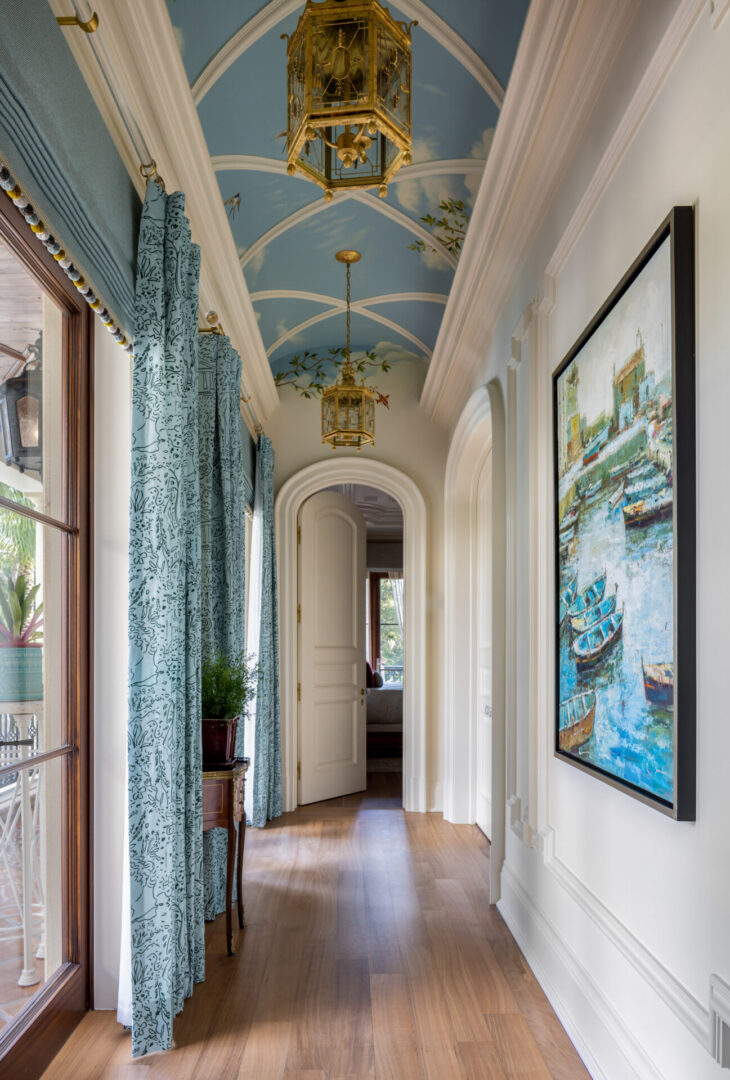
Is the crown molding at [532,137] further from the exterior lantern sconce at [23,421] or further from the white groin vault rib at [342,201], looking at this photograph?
the exterior lantern sconce at [23,421]

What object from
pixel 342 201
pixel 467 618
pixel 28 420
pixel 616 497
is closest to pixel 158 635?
pixel 28 420

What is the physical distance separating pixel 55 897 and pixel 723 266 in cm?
249

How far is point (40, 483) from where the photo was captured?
2.43 m

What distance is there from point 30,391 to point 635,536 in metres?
1.70

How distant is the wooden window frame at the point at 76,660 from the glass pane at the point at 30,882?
7 centimetres

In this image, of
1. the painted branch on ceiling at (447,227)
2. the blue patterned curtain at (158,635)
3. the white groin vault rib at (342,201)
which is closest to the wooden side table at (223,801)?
the blue patterned curtain at (158,635)

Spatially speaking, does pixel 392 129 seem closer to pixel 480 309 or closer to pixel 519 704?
pixel 519 704

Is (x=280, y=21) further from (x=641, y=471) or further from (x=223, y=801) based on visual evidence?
(x=223, y=801)

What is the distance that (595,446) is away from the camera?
7.93ft

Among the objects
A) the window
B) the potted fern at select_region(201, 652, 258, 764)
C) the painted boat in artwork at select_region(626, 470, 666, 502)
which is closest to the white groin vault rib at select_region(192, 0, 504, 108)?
the painted boat in artwork at select_region(626, 470, 666, 502)

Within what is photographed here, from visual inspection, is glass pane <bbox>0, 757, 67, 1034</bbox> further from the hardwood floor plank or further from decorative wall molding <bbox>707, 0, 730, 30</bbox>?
decorative wall molding <bbox>707, 0, 730, 30</bbox>

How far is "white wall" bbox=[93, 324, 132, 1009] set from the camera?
2.72m

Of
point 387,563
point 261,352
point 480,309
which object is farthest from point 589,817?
point 387,563

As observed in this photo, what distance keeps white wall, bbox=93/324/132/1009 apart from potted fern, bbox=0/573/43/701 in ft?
1.33
